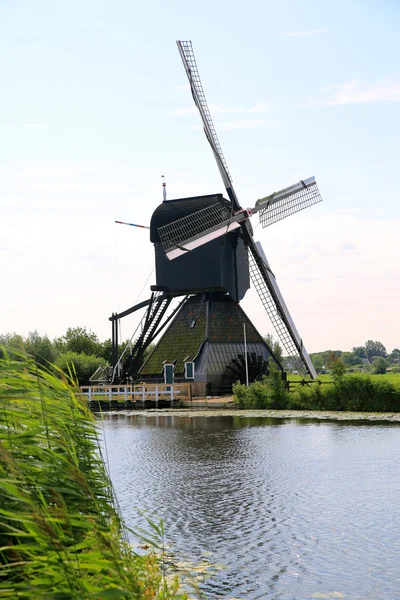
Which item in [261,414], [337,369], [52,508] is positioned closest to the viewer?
[52,508]

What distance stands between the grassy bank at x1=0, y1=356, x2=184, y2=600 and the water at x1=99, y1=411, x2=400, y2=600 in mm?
3270

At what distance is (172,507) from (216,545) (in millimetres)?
2814

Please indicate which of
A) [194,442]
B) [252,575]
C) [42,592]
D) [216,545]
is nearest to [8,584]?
[42,592]

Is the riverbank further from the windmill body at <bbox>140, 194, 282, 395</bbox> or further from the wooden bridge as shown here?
the windmill body at <bbox>140, 194, 282, 395</bbox>

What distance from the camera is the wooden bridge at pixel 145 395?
37.8 metres

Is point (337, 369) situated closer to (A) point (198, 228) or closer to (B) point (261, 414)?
(B) point (261, 414)

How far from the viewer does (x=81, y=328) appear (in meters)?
72.3

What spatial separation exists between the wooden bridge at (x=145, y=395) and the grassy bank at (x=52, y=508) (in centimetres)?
3201

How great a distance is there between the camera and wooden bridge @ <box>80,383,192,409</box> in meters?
37.8

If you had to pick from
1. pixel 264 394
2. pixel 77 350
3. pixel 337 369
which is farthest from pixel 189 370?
pixel 77 350

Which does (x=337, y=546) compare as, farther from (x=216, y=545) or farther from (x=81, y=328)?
(x=81, y=328)

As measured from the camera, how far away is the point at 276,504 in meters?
12.6

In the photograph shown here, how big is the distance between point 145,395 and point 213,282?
707cm

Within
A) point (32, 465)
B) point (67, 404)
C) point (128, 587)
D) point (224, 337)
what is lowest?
point (128, 587)
